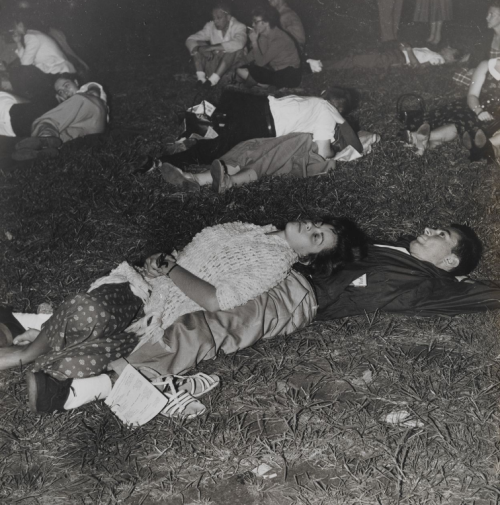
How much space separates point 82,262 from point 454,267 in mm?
2694

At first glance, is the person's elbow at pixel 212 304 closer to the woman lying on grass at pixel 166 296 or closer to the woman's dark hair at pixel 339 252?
the woman lying on grass at pixel 166 296

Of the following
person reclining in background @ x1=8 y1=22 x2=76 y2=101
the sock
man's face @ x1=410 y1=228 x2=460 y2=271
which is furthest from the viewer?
the sock

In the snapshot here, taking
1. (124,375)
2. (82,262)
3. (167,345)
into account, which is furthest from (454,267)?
(82,262)

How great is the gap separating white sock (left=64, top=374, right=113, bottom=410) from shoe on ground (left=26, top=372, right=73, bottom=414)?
0.09 ft

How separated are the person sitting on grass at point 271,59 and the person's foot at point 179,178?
4.19 metres

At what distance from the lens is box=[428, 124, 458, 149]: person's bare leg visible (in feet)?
22.2

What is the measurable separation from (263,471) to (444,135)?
205 inches

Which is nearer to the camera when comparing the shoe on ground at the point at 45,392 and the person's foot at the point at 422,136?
the shoe on ground at the point at 45,392

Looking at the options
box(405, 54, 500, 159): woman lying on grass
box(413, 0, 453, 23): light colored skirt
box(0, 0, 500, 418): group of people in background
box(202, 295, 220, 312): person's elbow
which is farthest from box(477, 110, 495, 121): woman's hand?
box(413, 0, 453, 23): light colored skirt

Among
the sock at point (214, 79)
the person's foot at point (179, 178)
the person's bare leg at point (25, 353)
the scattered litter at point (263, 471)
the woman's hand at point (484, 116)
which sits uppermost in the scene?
the scattered litter at point (263, 471)

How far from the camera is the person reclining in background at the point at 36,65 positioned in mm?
8828

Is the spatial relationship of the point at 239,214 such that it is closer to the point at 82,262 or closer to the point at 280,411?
the point at 82,262

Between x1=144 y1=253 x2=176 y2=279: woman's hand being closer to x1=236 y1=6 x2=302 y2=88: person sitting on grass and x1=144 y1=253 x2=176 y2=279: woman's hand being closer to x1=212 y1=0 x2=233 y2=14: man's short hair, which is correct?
x1=236 y1=6 x2=302 y2=88: person sitting on grass

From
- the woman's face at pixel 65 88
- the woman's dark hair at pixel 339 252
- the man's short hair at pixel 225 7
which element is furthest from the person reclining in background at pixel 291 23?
the woman's dark hair at pixel 339 252
